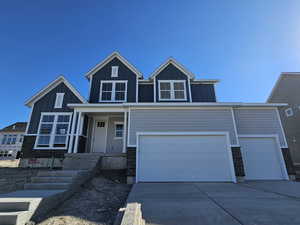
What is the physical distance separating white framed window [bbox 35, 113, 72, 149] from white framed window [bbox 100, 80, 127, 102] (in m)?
2.67

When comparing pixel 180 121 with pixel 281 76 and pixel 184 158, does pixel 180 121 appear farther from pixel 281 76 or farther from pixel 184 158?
pixel 281 76

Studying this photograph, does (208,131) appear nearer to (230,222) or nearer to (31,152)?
(230,222)

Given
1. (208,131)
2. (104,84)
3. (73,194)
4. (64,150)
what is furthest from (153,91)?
(73,194)

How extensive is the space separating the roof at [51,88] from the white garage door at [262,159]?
10.3m

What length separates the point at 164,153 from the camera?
23.5 ft

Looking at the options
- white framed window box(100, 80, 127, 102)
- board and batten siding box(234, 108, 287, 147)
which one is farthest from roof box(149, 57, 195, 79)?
board and batten siding box(234, 108, 287, 147)

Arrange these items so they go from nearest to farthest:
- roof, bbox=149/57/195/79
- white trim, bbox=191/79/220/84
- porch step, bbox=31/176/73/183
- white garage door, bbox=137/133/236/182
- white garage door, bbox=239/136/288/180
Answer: porch step, bbox=31/176/73/183 → white garage door, bbox=137/133/236/182 → white garage door, bbox=239/136/288/180 → roof, bbox=149/57/195/79 → white trim, bbox=191/79/220/84

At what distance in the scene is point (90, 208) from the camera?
368 cm

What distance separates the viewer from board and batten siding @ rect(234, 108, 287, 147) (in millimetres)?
7840

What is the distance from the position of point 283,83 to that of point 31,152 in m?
22.1

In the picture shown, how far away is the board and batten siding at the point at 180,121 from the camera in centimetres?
751

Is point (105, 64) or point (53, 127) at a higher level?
point (105, 64)

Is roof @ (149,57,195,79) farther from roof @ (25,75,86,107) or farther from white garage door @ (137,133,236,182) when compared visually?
white garage door @ (137,133,236,182)

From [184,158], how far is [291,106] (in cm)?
1366
